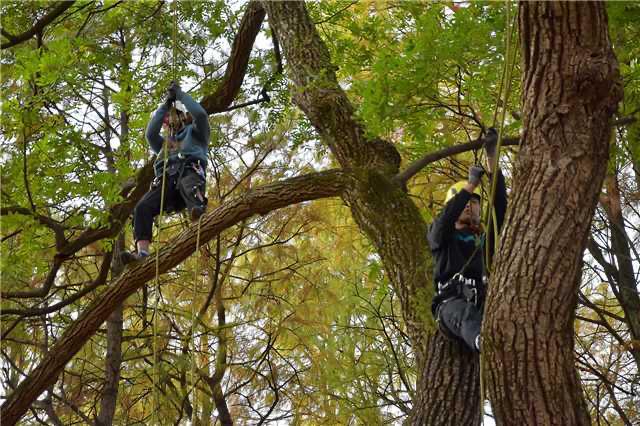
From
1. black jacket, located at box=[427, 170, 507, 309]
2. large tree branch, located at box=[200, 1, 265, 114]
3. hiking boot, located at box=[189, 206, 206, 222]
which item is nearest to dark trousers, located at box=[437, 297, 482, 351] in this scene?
black jacket, located at box=[427, 170, 507, 309]

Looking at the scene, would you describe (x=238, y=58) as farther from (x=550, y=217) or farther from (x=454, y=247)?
(x=550, y=217)

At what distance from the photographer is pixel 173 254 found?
199 inches

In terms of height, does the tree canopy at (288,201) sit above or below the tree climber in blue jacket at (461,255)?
above

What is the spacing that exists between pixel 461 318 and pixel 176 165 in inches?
95.9

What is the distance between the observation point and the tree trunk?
288 centimetres

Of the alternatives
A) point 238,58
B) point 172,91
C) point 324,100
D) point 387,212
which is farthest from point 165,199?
point 238,58

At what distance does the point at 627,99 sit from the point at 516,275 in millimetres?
2536

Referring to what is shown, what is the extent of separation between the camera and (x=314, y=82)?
5238 millimetres

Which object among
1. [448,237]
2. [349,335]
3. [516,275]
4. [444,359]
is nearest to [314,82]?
[448,237]

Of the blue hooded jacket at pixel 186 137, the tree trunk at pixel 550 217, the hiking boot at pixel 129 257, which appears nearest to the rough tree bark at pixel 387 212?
the blue hooded jacket at pixel 186 137

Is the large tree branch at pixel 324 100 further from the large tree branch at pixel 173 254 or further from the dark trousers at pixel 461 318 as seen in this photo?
the dark trousers at pixel 461 318

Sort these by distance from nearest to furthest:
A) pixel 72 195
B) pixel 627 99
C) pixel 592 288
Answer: pixel 627 99 → pixel 72 195 → pixel 592 288

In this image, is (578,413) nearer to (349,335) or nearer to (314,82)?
(314,82)

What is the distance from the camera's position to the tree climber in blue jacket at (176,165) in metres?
5.27
